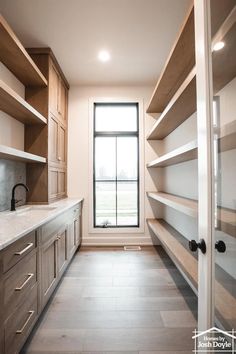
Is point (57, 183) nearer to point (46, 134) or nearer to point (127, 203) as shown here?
point (46, 134)

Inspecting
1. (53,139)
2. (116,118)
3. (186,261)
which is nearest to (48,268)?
(186,261)

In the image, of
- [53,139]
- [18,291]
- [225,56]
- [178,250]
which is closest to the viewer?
[225,56]

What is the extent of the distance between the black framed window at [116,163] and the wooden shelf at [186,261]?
0.56 metres

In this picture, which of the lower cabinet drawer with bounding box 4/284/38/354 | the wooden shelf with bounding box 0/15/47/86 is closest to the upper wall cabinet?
the wooden shelf with bounding box 0/15/47/86

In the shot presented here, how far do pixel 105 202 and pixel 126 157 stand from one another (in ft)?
3.08

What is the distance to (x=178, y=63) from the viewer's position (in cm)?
254

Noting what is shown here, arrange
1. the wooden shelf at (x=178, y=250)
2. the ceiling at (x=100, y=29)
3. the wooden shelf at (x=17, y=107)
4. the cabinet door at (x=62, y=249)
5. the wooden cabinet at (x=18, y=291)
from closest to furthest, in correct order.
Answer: the wooden cabinet at (x=18, y=291) < the wooden shelf at (x=178, y=250) < the wooden shelf at (x=17, y=107) < the ceiling at (x=100, y=29) < the cabinet door at (x=62, y=249)

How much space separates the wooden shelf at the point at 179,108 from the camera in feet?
6.33

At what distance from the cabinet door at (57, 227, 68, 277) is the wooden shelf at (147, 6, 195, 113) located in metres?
2.23

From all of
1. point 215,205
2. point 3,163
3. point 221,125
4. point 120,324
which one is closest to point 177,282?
point 120,324

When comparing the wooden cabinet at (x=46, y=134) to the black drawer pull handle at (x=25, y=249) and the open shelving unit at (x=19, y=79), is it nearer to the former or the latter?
the open shelving unit at (x=19, y=79)

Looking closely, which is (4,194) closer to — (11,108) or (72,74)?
(11,108)

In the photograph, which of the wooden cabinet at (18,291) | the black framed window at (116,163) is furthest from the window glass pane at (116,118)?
the wooden cabinet at (18,291)

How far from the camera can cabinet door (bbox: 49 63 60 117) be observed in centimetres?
327
